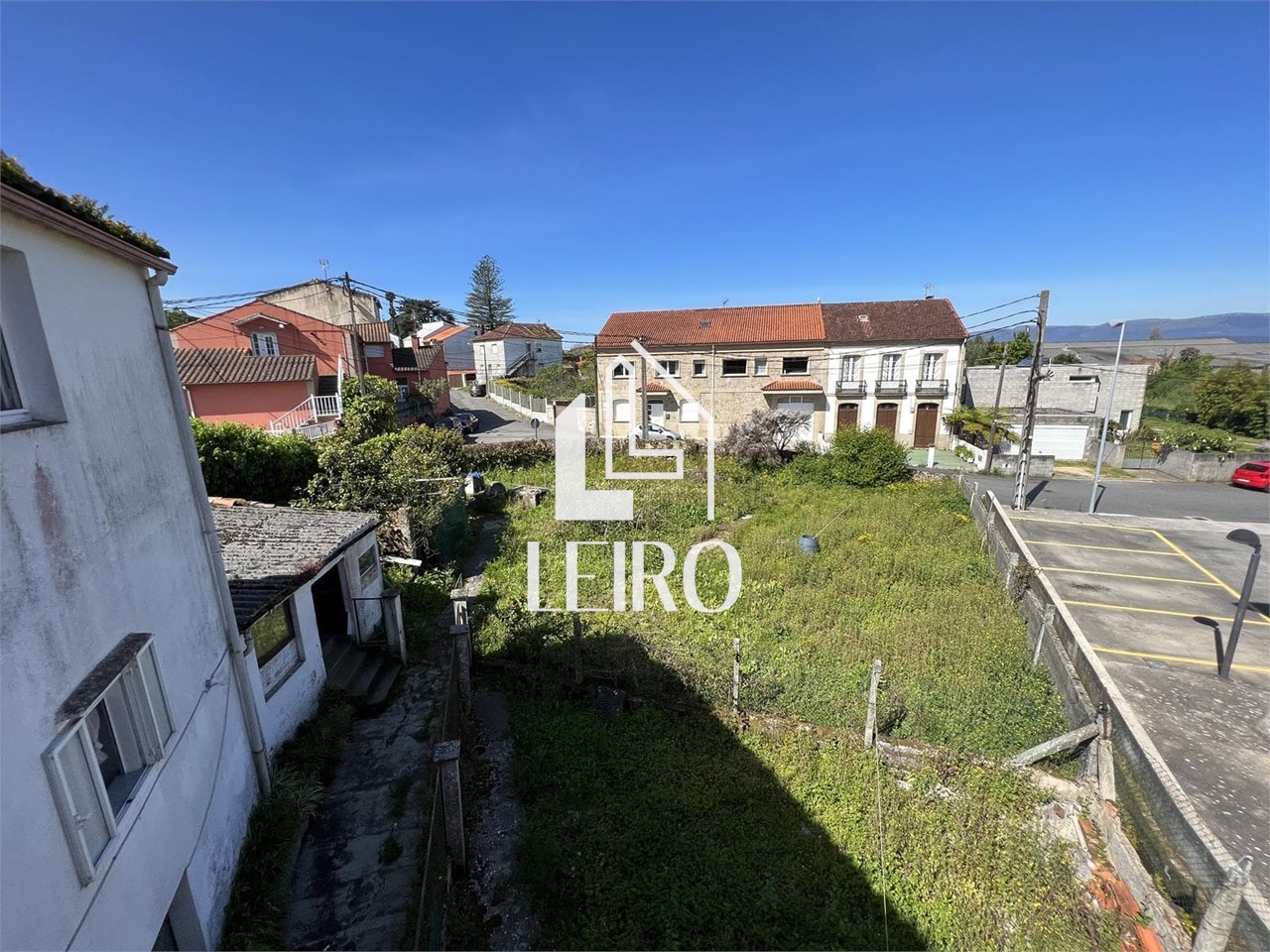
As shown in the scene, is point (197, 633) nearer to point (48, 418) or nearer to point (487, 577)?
point (48, 418)

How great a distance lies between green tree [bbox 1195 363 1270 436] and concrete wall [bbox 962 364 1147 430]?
4.39 meters

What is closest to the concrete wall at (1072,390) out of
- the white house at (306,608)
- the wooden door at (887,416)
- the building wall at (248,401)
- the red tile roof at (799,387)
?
the wooden door at (887,416)

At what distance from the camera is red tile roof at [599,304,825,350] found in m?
26.9

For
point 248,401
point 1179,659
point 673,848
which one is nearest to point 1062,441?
point 1179,659

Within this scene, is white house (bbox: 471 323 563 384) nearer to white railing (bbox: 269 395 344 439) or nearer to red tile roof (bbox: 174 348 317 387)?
red tile roof (bbox: 174 348 317 387)

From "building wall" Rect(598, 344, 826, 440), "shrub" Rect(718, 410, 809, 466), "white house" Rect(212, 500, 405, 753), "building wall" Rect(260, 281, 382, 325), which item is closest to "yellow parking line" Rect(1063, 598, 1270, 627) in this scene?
"shrub" Rect(718, 410, 809, 466)

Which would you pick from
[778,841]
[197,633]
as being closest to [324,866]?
[197,633]

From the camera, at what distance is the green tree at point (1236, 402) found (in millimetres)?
28000

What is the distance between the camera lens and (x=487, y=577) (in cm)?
1184

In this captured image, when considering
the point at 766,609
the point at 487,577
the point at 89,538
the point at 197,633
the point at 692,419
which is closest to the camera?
the point at 89,538

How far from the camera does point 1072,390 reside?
29.0 metres

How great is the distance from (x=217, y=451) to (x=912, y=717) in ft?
46.2

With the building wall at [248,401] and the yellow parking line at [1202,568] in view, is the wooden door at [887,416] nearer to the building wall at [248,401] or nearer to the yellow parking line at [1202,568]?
the yellow parking line at [1202,568]

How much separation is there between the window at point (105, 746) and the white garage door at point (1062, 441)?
30.4m
